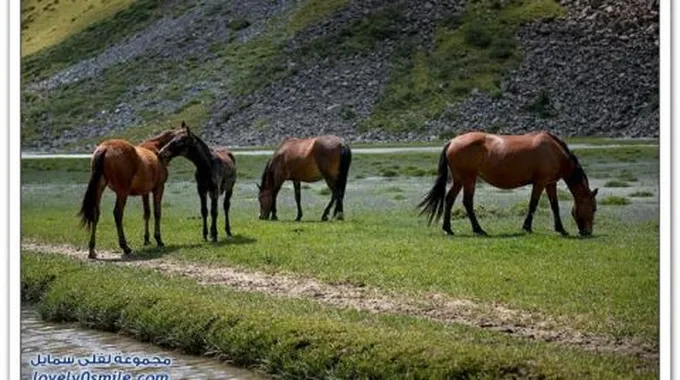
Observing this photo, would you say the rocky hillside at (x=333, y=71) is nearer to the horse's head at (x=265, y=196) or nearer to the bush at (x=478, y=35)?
the bush at (x=478, y=35)

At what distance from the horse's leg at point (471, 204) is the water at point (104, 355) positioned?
506 centimetres

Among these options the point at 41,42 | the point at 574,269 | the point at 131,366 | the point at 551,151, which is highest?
the point at 41,42

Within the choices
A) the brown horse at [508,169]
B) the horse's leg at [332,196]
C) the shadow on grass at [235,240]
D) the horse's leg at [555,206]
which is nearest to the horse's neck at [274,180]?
the horse's leg at [332,196]

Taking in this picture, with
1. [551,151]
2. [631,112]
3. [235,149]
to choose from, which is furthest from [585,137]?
[235,149]

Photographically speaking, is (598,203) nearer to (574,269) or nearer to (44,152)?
(574,269)

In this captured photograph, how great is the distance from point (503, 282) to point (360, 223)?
4.64m

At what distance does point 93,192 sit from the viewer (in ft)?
45.1

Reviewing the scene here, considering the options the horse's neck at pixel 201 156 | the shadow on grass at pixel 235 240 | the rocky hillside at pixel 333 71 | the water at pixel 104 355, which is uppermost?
the rocky hillside at pixel 333 71

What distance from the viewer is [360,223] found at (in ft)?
51.4

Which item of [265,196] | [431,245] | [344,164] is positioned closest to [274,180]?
[265,196]

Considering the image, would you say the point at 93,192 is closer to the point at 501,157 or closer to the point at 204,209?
the point at 204,209

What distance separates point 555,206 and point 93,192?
5.65 meters

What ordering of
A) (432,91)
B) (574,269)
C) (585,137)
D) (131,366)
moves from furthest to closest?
(432,91) < (585,137) < (574,269) < (131,366)

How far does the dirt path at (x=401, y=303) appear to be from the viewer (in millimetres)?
9352
